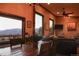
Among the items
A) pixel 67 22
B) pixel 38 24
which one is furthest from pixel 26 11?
pixel 67 22

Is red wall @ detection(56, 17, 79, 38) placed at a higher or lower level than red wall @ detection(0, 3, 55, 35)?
lower

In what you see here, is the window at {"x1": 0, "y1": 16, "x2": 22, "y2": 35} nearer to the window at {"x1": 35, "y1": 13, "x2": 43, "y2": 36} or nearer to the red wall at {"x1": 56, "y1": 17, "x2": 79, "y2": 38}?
the window at {"x1": 35, "y1": 13, "x2": 43, "y2": 36}

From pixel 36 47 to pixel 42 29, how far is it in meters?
0.23

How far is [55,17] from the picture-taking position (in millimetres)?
1620

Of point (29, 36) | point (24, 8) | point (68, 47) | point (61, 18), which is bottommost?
point (68, 47)

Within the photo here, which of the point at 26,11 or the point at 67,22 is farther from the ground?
the point at 26,11

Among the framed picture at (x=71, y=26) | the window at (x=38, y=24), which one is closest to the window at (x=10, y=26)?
the window at (x=38, y=24)

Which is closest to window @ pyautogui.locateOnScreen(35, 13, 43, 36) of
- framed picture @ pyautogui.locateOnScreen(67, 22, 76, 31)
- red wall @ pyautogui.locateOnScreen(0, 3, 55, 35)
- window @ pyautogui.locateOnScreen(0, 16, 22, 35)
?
red wall @ pyautogui.locateOnScreen(0, 3, 55, 35)

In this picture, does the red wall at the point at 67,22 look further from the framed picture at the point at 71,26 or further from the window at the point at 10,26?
the window at the point at 10,26

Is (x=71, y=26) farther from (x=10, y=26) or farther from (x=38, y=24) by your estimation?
(x=10, y=26)

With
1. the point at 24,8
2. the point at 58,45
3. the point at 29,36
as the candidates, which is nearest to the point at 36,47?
the point at 29,36

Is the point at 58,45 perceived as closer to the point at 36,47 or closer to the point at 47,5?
the point at 36,47

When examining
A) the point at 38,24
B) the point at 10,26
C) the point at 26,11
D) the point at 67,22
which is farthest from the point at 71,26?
the point at 10,26

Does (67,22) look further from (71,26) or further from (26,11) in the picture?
(26,11)
